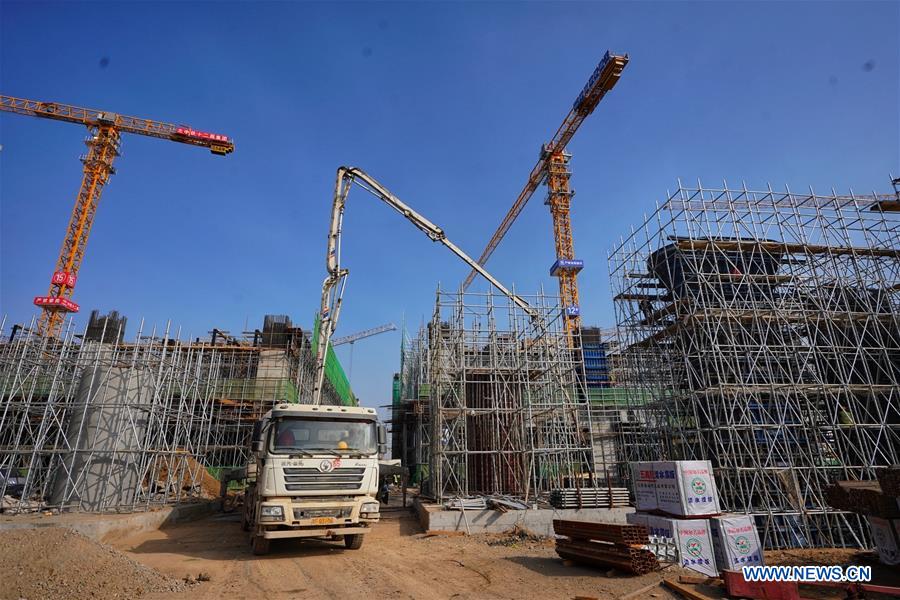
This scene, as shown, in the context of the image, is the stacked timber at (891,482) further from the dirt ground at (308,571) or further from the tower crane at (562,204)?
the tower crane at (562,204)

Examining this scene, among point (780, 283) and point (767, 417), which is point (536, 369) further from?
point (780, 283)

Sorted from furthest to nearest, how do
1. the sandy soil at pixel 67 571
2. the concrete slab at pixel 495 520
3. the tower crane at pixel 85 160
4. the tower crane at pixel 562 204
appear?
the tower crane at pixel 562 204 → the tower crane at pixel 85 160 → the concrete slab at pixel 495 520 → the sandy soil at pixel 67 571

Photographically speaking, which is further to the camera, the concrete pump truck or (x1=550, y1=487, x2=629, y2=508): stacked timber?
(x1=550, y1=487, x2=629, y2=508): stacked timber

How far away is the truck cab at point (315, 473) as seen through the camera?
28.7ft

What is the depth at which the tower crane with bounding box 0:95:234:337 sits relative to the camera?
3566 centimetres

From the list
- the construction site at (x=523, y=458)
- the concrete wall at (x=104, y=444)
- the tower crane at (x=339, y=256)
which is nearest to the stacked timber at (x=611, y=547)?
the construction site at (x=523, y=458)

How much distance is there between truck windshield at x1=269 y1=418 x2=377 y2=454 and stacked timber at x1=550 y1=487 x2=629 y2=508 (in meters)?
6.46

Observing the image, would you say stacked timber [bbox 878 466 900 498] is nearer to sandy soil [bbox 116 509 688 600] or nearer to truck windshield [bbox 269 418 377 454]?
sandy soil [bbox 116 509 688 600]

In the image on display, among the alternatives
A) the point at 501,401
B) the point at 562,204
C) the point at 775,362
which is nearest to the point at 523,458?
the point at 501,401

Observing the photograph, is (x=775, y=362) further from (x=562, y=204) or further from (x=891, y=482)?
(x=562, y=204)

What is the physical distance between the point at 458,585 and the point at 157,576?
4879 millimetres

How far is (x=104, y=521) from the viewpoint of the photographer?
1095cm

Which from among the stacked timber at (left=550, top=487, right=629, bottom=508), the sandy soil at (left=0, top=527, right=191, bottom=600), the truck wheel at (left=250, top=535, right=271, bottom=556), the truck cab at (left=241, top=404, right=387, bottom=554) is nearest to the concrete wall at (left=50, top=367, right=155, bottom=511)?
the sandy soil at (left=0, top=527, right=191, bottom=600)

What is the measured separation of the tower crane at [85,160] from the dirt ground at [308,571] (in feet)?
113
